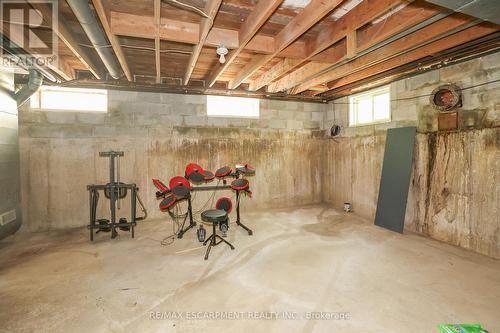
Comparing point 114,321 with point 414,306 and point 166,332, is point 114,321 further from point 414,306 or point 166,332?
point 414,306

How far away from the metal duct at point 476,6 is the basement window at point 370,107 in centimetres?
262

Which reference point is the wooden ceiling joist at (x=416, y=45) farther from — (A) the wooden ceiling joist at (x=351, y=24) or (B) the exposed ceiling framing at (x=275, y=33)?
(A) the wooden ceiling joist at (x=351, y=24)

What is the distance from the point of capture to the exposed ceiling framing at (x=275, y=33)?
7.50ft

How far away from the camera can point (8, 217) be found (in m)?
3.34

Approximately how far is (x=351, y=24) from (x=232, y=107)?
3.13 metres

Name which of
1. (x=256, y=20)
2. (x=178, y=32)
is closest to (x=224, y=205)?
(x=178, y=32)

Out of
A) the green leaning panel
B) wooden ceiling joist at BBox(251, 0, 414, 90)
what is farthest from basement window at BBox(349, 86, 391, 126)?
wooden ceiling joist at BBox(251, 0, 414, 90)

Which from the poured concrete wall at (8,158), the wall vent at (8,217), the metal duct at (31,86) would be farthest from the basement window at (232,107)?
the wall vent at (8,217)

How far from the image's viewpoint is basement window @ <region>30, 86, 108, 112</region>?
4107mm

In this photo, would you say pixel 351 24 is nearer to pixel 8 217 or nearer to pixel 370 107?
pixel 370 107

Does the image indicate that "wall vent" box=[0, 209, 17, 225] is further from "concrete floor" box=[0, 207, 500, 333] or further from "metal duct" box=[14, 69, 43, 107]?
"metal duct" box=[14, 69, 43, 107]

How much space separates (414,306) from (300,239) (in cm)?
177

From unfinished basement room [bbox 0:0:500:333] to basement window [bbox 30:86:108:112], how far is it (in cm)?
3

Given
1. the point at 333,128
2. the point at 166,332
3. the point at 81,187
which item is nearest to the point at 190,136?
the point at 81,187
